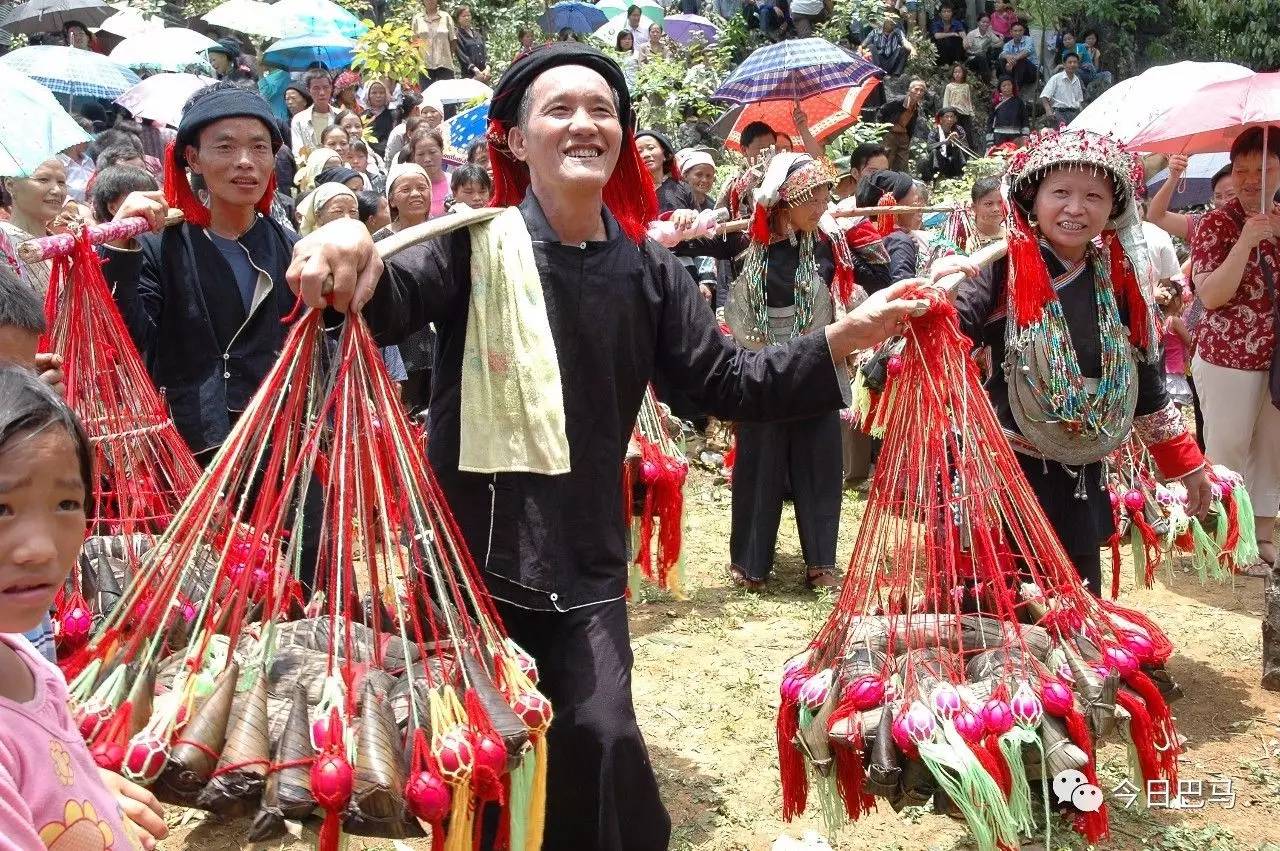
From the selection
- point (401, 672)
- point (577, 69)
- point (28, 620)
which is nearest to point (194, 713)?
point (401, 672)

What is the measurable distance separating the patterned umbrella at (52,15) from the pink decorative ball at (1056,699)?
1524 cm

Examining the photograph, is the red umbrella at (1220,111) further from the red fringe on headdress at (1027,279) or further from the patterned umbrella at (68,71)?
the patterned umbrella at (68,71)

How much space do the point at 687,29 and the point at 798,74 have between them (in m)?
7.57

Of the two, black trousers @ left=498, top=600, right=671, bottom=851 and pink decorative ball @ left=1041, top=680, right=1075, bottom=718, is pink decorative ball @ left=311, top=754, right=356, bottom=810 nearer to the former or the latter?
black trousers @ left=498, top=600, right=671, bottom=851

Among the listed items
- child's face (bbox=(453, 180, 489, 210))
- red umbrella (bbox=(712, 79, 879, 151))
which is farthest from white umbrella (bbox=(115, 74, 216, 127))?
child's face (bbox=(453, 180, 489, 210))

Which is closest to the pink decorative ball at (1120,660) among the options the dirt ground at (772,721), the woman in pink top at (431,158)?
the dirt ground at (772,721)

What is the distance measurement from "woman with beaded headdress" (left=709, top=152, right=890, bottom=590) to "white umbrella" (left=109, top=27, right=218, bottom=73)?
866 cm

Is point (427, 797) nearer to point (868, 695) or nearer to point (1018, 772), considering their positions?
point (868, 695)

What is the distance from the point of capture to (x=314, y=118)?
393 inches

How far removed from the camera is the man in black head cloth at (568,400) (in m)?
2.43

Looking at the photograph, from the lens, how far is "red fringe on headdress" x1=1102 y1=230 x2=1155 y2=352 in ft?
11.2

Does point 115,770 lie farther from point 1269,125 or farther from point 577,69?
point 1269,125

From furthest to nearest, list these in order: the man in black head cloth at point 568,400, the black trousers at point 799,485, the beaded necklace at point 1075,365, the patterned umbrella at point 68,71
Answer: the patterned umbrella at point 68,71 → the black trousers at point 799,485 → the beaded necklace at point 1075,365 → the man in black head cloth at point 568,400

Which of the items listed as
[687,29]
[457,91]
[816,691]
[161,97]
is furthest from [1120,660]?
[687,29]
